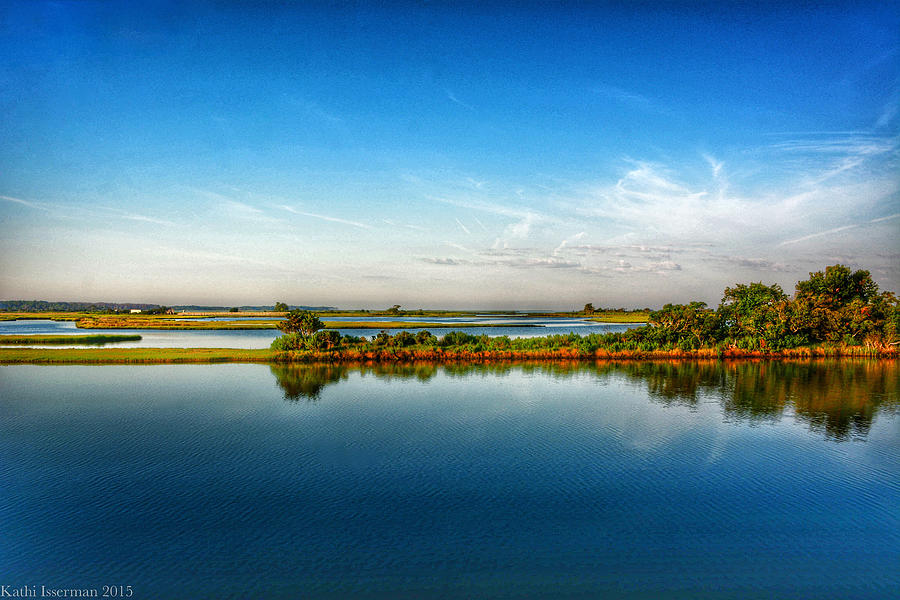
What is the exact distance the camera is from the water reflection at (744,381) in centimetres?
2350

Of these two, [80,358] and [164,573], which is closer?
[164,573]

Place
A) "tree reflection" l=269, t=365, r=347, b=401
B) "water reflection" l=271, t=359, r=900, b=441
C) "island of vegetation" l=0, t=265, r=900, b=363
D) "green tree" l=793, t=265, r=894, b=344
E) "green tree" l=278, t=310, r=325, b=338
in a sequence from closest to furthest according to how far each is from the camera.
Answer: "water reflection" l=271, t=359, r=900, b=441 < "tree reflection" l=269, t=365, r=347, b=401 < "island of vegetation" l=0, t=265, r=900, b=363 < "green tree" l=278, t=310, r=325, b=338 < "green tree" l=793, t=265, r=894, b=344

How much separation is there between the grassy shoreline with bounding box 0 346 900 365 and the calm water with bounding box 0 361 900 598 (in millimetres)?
13943

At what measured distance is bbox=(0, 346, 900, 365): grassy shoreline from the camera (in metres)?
39.9

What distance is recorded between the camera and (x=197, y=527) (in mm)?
11953

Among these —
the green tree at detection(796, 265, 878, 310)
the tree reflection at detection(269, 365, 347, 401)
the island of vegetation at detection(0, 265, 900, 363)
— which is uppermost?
the green tree at detection(796, 265, 878, 310)

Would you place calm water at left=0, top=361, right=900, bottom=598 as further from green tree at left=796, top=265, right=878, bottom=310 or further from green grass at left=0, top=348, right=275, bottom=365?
green tree at left=796, top=265, right=878, bottom=310

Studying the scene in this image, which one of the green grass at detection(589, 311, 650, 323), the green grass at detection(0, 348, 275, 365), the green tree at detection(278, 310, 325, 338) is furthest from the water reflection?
the green grass at detection(589, 311, 650, 323)

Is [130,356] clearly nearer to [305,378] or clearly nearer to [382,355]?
[305,378]

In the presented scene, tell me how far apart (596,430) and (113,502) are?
1617cm

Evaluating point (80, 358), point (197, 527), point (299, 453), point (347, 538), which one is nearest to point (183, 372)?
point (80, 358)

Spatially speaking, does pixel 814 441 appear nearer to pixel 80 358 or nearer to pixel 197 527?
pixel 197 527

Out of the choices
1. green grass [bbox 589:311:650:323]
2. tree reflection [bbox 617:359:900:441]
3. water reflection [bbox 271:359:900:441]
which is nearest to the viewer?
tree reflection [bbox 617:359:900:441]

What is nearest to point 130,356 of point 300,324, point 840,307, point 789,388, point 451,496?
point 300,324
